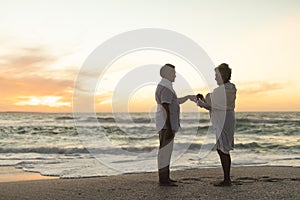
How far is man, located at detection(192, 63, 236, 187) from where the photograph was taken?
6.06 meters

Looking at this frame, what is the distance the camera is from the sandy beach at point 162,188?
18.5 ft

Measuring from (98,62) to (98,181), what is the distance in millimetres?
2224

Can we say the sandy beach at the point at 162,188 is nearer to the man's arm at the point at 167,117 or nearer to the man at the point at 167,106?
the man at the point at 167,106

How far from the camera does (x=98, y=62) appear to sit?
6164 millimetres

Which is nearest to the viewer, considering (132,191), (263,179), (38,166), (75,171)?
(132,191)

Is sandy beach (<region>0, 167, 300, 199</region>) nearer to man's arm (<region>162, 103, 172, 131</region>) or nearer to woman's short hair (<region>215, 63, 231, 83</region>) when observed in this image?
man's arm (<region>162, 103, 172, 131</region>)

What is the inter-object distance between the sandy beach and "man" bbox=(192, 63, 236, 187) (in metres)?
0.62

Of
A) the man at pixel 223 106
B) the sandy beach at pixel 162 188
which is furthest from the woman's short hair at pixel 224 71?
the sandy beach at pixel 162 188

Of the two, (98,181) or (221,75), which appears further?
(98,181)

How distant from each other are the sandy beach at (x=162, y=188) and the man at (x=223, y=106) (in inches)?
24.5

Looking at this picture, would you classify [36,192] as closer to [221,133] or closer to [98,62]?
[98,62]

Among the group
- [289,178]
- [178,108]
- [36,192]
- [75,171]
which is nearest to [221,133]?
[178,108]

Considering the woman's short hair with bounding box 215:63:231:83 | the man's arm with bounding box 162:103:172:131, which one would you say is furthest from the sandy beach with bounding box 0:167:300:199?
the woman's short hair with bounding box 215:63:231:83

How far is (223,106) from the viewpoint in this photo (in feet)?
20.0
